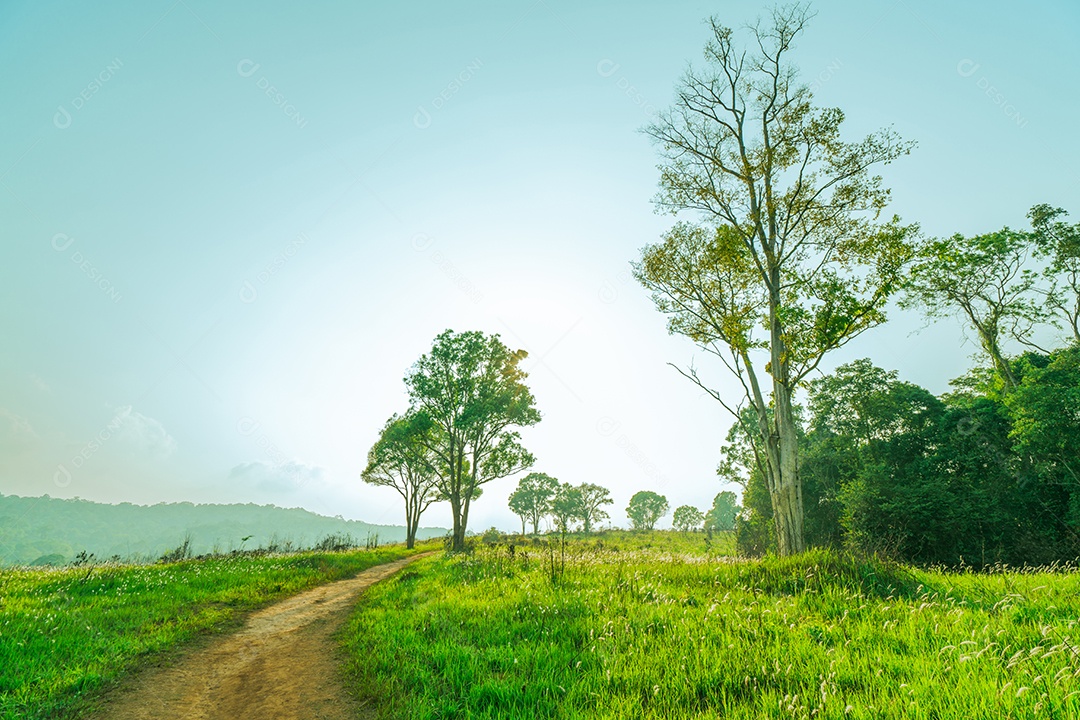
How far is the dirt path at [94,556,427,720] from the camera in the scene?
5.00 m

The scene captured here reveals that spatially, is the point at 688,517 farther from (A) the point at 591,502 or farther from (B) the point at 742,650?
(B) the point at 742,650

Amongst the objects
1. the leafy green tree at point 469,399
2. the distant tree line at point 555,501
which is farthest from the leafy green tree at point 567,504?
the leafy green tree at point 469,399

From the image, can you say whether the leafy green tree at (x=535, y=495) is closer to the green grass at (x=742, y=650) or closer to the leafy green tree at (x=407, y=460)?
the leafy green tree at (x=407, y=460)

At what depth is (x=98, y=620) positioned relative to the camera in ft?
25.7

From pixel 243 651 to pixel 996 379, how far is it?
127ft

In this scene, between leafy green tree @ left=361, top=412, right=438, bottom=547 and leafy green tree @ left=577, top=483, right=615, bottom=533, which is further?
leafy green tree @ left=577, top=483, right=615, bottom=533

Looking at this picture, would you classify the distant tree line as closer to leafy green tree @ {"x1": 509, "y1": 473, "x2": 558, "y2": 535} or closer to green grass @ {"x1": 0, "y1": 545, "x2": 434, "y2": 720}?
leafy green tree @ {"x1": 509, "y1": 473, "x2": 558, "y2": 535}

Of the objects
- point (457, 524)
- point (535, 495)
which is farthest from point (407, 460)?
point (535, 495)

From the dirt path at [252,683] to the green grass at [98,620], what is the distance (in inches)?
22.3

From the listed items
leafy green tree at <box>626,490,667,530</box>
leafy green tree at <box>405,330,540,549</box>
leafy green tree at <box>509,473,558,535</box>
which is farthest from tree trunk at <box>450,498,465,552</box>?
leafy green tree at <box>626,490,667,530</box>

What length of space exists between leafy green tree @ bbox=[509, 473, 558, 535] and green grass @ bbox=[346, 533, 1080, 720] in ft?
274

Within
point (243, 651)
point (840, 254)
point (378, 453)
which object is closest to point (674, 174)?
point (840, 254)

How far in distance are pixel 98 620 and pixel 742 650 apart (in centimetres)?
1122

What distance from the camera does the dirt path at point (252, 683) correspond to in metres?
5.00
